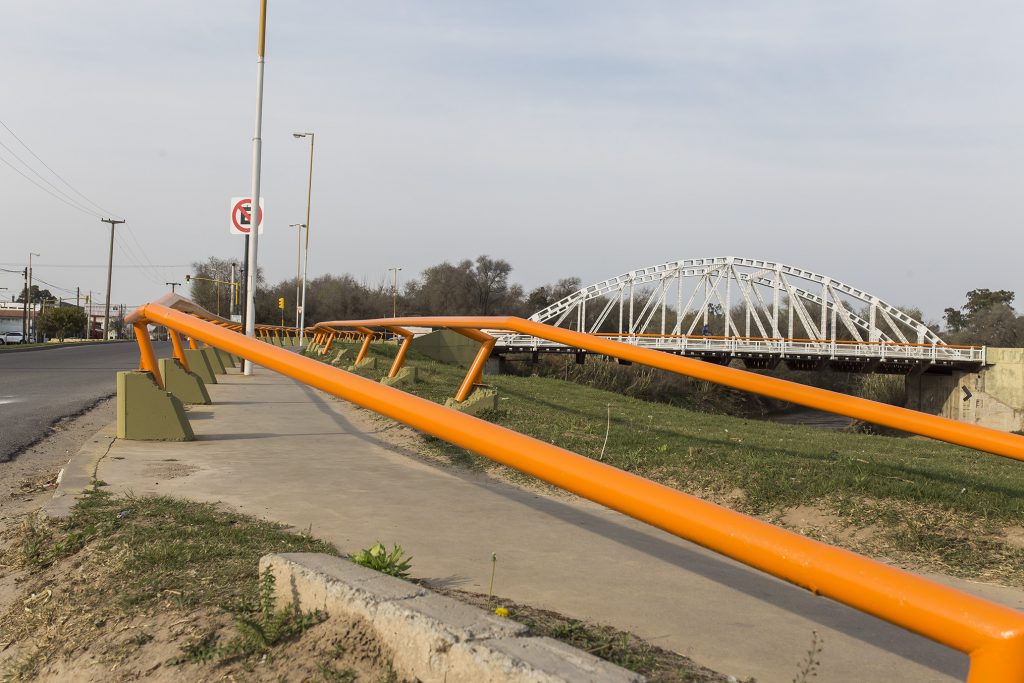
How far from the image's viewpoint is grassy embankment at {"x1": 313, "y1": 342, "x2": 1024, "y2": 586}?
15.4 feet

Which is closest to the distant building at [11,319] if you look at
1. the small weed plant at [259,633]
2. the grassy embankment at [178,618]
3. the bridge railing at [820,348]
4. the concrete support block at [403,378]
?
the bridge railing at [820,348]

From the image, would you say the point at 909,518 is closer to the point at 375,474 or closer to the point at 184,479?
the point at 375,474

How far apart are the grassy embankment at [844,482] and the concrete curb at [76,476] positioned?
2614 mm

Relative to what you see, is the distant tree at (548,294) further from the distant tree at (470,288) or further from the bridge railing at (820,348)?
the bridge railing at (820,348)

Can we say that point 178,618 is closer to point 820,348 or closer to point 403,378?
point 403,378

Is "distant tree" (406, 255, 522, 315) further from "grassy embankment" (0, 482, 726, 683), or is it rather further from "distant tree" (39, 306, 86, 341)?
"grassy embankment" (0, 482, 726, 683)

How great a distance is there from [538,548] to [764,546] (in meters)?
2.33

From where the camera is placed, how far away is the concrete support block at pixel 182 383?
9.17m

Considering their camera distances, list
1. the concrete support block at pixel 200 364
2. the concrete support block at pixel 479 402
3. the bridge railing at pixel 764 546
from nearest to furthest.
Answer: the bridge railing at pixel 764 546
the concrete support block at pixel 479 402
the concrete support block at pixel 200 364

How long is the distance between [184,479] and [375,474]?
4.22ft

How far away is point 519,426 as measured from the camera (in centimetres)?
770

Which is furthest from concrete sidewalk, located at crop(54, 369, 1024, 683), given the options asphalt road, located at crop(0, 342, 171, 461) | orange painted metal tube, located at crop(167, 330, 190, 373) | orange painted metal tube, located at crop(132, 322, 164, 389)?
orange painted metal tube, located at crop(167, 330, 190, 373)

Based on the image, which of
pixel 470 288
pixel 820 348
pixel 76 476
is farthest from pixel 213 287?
pixel 76 476

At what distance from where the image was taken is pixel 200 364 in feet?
41.5
